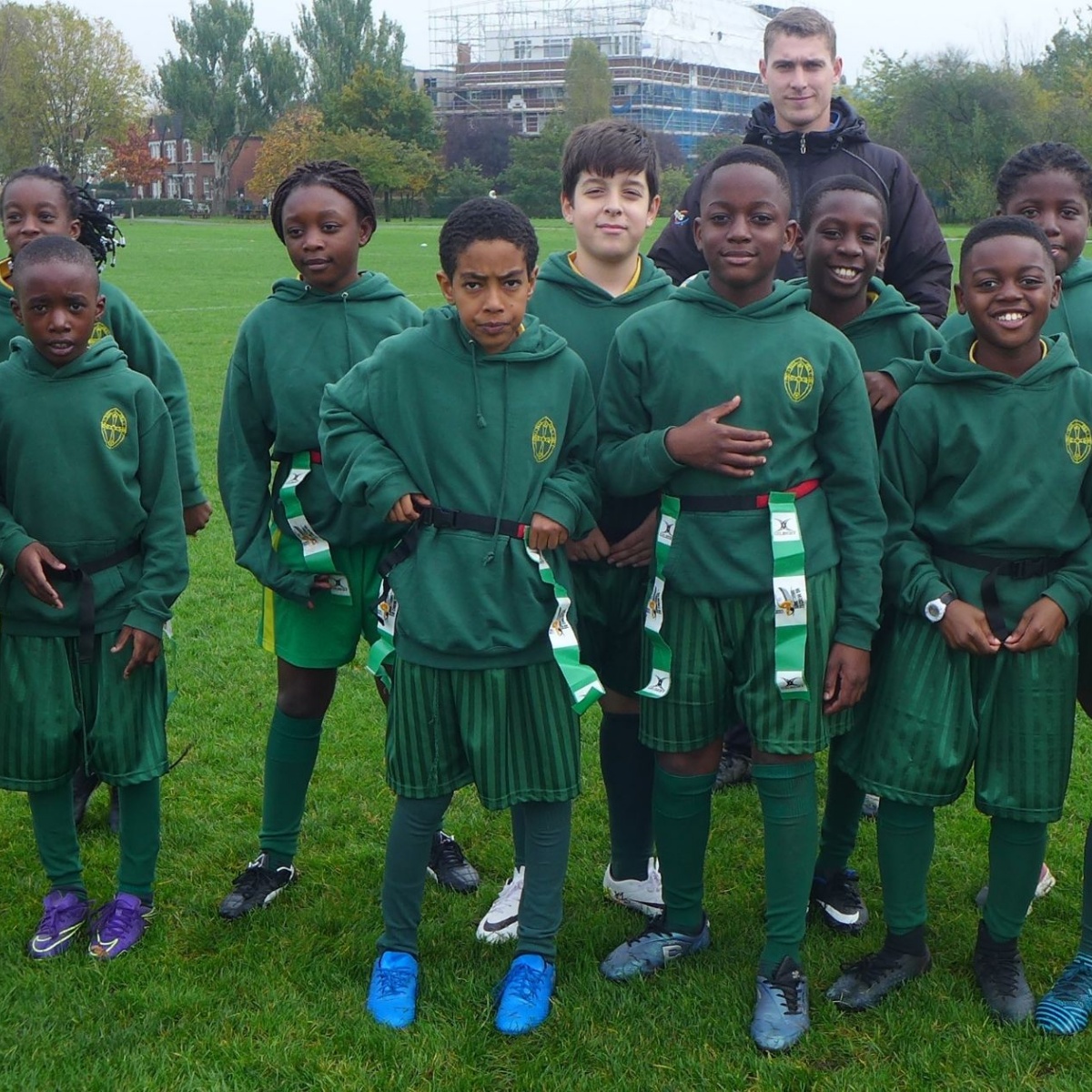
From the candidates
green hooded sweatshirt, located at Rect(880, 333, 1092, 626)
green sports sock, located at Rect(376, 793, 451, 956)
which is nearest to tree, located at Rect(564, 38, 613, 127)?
green hooded sweatshirt, located at Rect(880, 333, 1092, 626)

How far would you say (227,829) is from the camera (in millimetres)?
4152

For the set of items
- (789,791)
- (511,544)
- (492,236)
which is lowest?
(789,791)

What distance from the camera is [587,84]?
3071 inches

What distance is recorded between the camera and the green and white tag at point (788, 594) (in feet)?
9.59

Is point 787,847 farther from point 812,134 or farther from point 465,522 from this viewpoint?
point 812,134

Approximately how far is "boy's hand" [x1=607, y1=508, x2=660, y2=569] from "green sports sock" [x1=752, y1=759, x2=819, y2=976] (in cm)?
59

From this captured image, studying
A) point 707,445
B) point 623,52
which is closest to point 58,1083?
point 707,445

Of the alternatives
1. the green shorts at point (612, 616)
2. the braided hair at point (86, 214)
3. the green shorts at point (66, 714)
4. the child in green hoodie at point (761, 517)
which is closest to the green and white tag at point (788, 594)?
the child in green hoodie at point (761, 517)

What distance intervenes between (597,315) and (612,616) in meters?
0.79

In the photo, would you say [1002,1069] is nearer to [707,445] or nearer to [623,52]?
[707,445]

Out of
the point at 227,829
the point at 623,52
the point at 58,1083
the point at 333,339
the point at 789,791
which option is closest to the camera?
the point at 58,1083

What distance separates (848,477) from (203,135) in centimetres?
7832

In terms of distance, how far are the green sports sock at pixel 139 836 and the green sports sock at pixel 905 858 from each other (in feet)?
6.26

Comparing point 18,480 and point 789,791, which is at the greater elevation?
point 18,480
